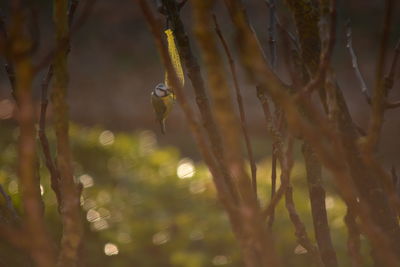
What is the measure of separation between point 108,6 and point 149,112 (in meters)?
3.89

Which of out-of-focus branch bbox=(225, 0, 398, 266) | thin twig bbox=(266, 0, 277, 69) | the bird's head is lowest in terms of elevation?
out-of-focus branch bbox=(225, 0, 398, 266)

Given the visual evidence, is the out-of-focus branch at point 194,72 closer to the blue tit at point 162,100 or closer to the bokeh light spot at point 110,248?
the blue tit at point 162,100

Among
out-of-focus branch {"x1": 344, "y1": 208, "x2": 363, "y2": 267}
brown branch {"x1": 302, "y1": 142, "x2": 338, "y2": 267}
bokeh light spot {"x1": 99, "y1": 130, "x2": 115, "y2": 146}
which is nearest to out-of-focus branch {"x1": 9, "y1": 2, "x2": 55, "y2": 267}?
out-of-focus branch {"x1": 344, "y1": 208, "x2": 363, "y2": 267}

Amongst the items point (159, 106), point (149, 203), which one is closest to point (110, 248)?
point (149, 203)

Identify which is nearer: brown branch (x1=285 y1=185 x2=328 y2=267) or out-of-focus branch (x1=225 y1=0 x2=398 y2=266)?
out-of-focus branch (x1=225 y1=0 x2=398 y2=266)

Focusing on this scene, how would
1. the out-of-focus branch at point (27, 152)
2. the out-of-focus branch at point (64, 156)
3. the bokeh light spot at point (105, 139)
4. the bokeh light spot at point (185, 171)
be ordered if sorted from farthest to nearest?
the bokeh light spot at point (105, 139), the bokeh light spot at point (185, 171), the out-of-focus branch at point (64, 156), the out-of-focus branch at point (27, 152)

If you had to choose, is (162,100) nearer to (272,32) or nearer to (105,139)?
Result: (272,32)

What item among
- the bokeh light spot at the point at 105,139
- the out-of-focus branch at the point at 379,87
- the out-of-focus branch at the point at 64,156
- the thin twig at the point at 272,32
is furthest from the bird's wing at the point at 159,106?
the bokeh light spot at the point at 105,139

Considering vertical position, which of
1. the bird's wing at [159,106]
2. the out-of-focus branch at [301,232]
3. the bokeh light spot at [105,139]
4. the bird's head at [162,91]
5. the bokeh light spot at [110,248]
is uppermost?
the bokeh light spot at [105,139]

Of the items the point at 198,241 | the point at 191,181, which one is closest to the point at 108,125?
the point at 191,181

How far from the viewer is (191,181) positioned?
4551 millimetres

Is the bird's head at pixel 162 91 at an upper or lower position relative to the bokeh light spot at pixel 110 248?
upper

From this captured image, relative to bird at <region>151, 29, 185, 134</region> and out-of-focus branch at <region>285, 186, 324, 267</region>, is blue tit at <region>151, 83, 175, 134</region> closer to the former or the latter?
bird at <region>151, 29, 185, 134</region>

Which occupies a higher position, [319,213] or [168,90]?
[168,90]
